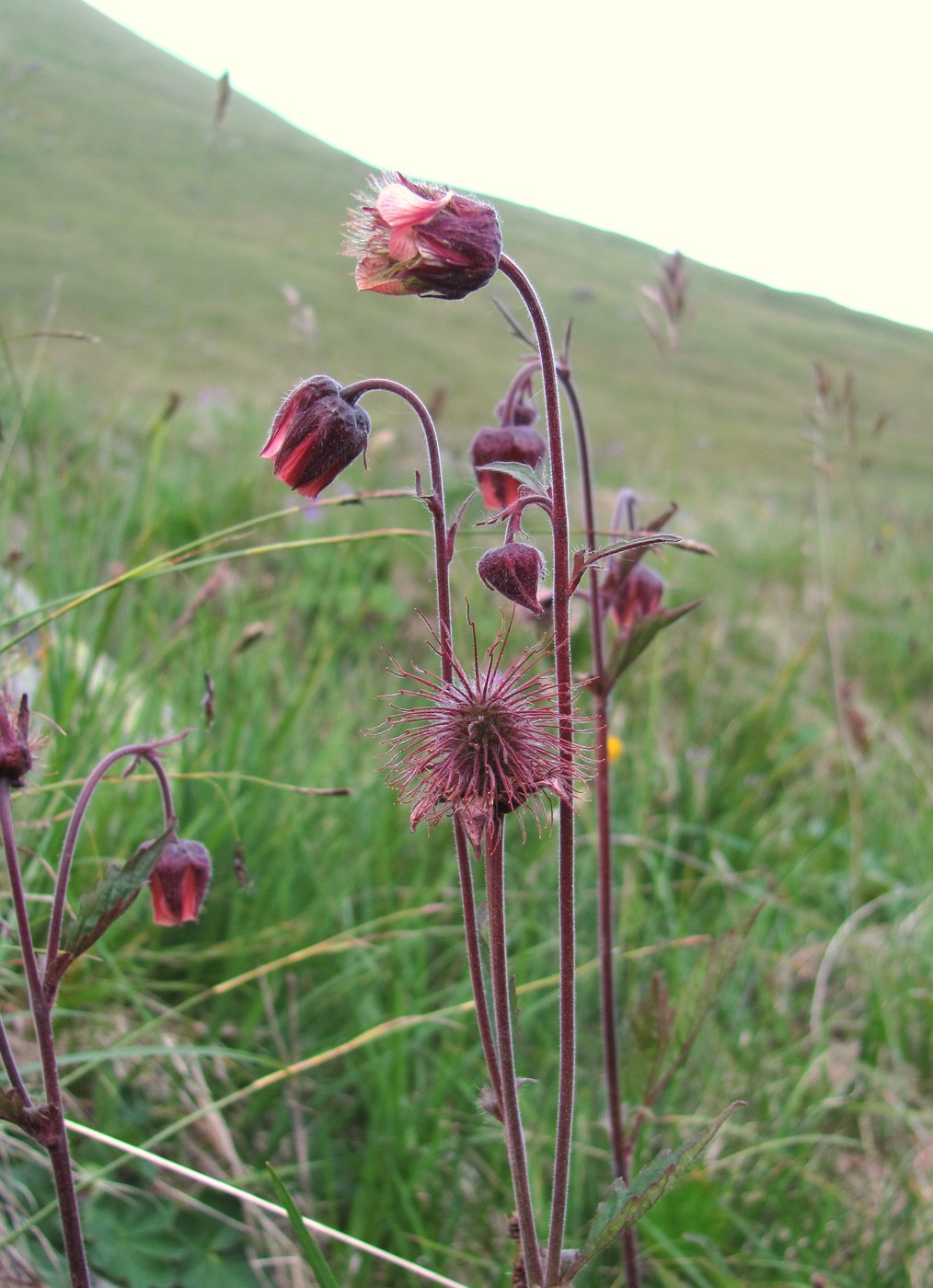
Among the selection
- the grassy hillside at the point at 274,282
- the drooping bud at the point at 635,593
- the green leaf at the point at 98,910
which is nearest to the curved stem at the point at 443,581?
the green leaf at the point at 98,910

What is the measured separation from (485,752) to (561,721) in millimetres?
117

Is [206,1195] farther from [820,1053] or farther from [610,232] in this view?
[610,232]

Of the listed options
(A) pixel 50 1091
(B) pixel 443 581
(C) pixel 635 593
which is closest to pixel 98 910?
Result: (A) pixel 50 1091

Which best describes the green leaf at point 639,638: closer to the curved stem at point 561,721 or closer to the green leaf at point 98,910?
the curved stem at point 561,721

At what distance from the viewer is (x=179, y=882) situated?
1.48 metres

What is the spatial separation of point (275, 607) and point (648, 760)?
1777 mm

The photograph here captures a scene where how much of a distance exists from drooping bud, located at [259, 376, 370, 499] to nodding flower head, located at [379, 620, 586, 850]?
33 centimetres

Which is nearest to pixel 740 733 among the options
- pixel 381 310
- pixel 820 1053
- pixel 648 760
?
pixel 648 760

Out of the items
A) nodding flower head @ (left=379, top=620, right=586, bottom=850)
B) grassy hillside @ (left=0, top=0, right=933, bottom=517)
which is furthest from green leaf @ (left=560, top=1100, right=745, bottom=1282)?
grassy hillside @ (left=0, top=0, right=933, bottom=517)

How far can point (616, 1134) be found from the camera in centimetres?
160

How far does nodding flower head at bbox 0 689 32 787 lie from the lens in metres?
1.21

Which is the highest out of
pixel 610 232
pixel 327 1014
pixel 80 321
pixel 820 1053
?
pixel 610 232

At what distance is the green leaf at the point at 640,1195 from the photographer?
1.03m

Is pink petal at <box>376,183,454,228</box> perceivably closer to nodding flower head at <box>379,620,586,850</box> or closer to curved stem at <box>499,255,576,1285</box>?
curved stem at <box>499,255,576,1285</box>
